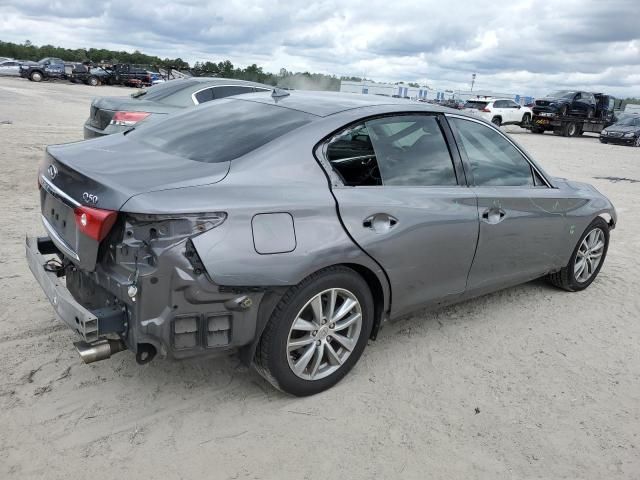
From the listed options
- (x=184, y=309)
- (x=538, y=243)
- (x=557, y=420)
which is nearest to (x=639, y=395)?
(x=557, y=420)

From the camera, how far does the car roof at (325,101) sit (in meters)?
3.42

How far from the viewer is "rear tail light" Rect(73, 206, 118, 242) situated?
258 centimetres

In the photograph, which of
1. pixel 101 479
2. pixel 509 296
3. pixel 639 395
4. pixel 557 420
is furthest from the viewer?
pixel 509 296

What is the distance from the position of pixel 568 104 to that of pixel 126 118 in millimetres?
24443

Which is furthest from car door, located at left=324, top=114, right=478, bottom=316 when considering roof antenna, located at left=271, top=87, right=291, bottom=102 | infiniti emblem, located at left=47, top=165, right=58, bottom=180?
infiniti emblem, located at left=47, top=165, right=58, bottom=180

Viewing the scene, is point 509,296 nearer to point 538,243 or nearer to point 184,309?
point 538,243

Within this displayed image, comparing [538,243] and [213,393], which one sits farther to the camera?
[538,243]

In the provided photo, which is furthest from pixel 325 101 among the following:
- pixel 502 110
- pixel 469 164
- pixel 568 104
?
pixel 568 104

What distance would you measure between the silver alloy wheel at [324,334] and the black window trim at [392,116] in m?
0.62

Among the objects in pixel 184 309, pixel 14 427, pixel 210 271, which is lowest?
pixel 14 427

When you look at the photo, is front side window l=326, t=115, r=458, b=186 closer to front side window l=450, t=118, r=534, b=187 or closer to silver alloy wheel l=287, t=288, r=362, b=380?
front side window l=450, t=118, r=534, b=187

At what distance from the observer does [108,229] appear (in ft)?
8.55

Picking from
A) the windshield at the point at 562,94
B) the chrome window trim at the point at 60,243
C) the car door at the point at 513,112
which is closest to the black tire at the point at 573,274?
the chrome window trim at the point at 60,243

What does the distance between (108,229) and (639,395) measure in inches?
125
